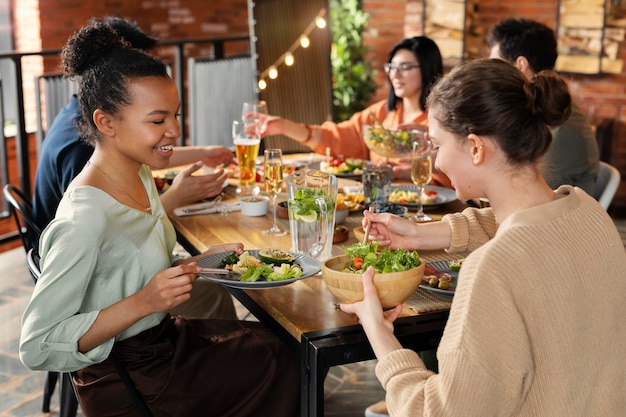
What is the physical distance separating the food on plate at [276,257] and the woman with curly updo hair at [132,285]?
0.25ft

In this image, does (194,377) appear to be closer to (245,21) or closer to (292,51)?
(292,51)

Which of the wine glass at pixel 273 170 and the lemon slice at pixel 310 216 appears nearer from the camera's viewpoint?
the lemon slice at pixel 310 216

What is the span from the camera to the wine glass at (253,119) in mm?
3090

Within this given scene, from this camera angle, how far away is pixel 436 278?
1.87m

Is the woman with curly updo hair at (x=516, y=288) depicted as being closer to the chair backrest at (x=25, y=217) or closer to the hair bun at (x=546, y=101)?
the hair bun at (x=546, y=101)

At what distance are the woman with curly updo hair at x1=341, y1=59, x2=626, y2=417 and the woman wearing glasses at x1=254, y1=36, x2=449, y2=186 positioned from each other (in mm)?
2016

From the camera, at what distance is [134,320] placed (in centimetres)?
178

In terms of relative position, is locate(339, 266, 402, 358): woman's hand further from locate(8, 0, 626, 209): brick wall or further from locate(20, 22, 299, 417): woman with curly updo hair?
locate(8, 0, 626, 209): brick wall

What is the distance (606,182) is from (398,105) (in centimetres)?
106

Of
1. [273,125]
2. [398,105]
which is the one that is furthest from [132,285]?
[398,105]

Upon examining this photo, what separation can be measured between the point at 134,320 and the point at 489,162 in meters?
0.82

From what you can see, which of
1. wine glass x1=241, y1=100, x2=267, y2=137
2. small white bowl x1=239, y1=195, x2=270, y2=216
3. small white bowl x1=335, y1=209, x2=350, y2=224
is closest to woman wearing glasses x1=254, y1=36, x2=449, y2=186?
wine glass x1=241, y1=100, x2=267, y2=137

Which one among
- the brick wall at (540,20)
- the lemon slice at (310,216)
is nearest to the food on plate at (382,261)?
the lemon slice at (310,216)

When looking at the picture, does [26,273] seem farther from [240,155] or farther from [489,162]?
[489,162]
